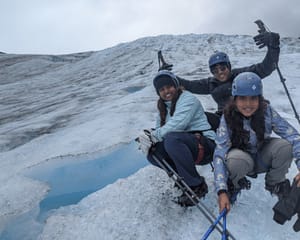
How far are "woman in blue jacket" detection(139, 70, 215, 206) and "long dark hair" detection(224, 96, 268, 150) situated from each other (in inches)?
17.2

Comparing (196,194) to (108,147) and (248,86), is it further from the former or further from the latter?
(108,147)

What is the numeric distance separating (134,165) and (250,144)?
2570mm

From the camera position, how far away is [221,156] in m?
3.30

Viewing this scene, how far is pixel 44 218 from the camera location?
4.12 m

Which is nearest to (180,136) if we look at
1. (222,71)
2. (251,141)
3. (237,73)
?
(251,141)

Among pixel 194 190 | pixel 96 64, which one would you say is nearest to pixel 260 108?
pixel 194 190

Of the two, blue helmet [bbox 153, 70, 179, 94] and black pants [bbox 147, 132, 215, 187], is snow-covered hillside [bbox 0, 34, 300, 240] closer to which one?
black pants [bbox 147, 132, 215, 187]

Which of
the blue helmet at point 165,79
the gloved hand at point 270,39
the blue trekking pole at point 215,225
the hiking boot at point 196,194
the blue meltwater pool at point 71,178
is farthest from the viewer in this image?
the gloved hand at point 270,39

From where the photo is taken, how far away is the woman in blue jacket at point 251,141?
320 centimetres

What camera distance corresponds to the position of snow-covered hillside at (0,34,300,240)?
11.5 ft

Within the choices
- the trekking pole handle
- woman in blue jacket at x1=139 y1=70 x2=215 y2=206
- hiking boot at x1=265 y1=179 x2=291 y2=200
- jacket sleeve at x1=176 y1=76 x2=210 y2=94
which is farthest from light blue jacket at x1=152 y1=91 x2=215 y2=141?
the trekking pole handle

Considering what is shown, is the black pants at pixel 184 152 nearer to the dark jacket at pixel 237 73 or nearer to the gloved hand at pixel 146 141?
the gloved hand at pixel 146 141

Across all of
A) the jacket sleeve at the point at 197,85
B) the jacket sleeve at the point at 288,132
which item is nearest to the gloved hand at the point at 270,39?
the jacket sleeve at the point at 197,85

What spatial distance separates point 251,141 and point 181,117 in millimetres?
A: 779
